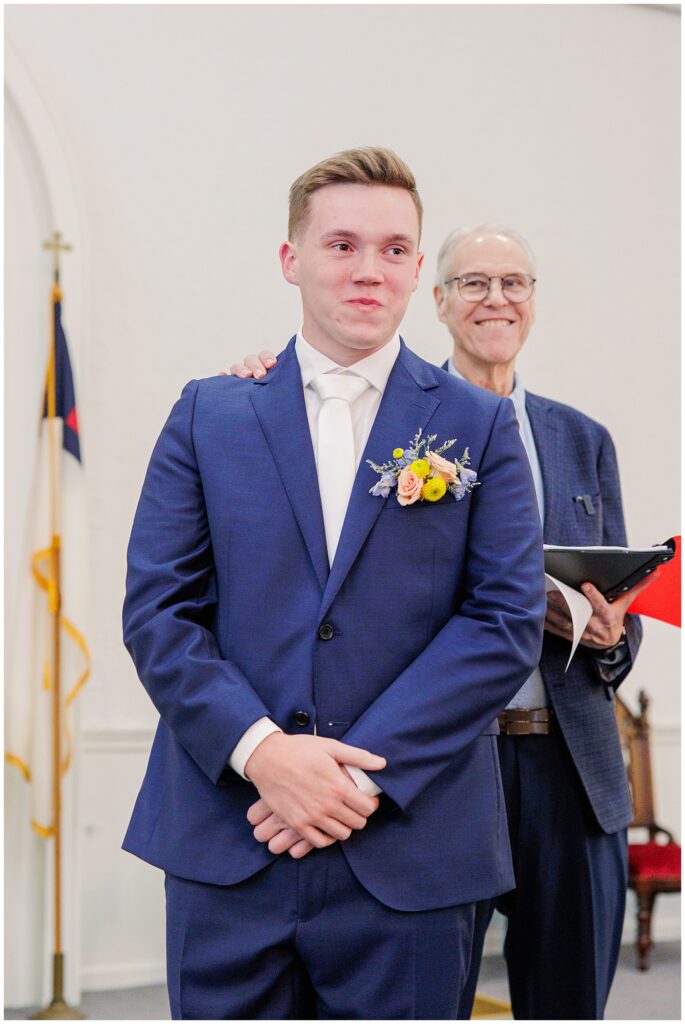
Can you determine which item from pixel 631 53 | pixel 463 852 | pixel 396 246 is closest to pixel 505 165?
pixel 631 53

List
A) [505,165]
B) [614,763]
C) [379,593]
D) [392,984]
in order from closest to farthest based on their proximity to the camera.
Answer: [392,984] < [379,593] < [614,763] < [505,165]

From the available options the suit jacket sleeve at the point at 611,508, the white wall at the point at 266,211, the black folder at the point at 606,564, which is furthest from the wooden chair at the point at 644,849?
the black folder at the point at 606,564

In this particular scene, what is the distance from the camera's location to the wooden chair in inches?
190

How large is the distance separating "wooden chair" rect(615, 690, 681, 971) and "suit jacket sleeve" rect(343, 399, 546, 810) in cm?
299

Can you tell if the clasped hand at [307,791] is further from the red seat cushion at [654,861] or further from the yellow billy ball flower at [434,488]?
the red seat cushion at [654,861]

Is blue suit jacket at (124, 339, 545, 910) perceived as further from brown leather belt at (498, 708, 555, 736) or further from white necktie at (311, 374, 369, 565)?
brown leather belt at (498, 708, 555, 736)

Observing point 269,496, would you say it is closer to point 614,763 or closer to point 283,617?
point 283,617

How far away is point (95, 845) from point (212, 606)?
3160mm

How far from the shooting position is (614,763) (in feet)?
8.87

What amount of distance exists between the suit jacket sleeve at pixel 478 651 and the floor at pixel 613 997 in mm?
2974

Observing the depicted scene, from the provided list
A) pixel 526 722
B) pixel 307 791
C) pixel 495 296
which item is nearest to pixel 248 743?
pixel 307 791

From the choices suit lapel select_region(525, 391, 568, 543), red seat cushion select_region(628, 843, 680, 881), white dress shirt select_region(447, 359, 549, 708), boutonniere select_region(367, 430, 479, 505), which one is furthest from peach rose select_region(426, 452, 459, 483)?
red seat cushion select_region(628, 843, 680, 881)

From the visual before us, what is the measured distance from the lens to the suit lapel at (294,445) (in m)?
1.85

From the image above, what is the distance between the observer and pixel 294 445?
191cm
